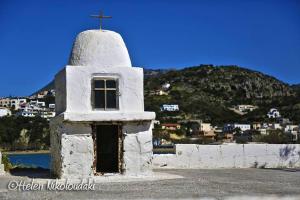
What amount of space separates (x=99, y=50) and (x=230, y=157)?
7014 millimetres

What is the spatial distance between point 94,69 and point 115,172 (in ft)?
10.3

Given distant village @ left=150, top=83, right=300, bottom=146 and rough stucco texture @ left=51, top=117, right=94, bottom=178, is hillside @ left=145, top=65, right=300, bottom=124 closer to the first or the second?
distant village @ left=150, top=83, right=300, bottom=146

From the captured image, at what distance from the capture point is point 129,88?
14617 millimetres

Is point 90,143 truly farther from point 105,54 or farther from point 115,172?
point 105,54

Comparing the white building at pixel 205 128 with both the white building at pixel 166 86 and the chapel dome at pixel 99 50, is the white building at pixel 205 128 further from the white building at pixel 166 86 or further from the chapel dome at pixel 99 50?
the chapel dome at pixel 99 50

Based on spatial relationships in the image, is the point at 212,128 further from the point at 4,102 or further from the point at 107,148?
the point at 107,148

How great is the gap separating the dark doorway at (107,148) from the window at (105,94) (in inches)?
28.4

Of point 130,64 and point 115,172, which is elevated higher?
point 130,64

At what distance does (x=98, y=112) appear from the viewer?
14141mm

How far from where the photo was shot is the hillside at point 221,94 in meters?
116

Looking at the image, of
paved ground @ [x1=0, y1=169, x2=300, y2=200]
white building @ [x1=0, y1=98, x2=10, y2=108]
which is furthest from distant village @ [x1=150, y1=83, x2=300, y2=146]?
paved ground @ [x1=0, y1=169, x2=300, y2=200]

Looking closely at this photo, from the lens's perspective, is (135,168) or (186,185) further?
(135,168)

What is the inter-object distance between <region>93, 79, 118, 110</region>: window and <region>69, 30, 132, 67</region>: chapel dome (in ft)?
1.77

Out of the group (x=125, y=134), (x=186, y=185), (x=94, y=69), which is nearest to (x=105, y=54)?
(x=94, y=69)
